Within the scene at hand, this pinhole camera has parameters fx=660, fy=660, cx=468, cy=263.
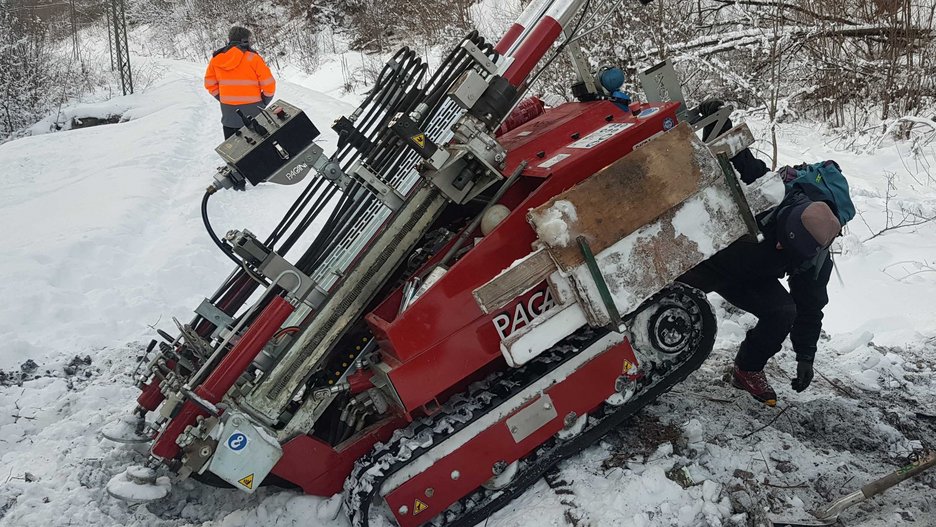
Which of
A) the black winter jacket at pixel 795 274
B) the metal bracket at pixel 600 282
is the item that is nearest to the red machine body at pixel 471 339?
the metal bracket at pixel 600 282

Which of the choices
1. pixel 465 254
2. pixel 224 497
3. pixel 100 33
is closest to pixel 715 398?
pixel 465 254

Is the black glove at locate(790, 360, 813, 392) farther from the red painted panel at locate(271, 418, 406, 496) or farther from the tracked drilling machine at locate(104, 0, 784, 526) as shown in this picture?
the red painted panel at locate(271, 418, 406, 496)

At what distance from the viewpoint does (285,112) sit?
109 inches

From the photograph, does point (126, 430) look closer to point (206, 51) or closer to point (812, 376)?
point (812, 376)

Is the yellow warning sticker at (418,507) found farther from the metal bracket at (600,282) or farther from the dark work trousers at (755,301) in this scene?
the dark work trousers at (755,301)

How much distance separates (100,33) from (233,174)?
81.1 feet

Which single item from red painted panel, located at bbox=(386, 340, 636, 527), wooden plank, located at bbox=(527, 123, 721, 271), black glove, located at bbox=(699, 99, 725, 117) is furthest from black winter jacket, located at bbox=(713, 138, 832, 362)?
red painted panel, located at bbox=(386, 340, 636, 527)

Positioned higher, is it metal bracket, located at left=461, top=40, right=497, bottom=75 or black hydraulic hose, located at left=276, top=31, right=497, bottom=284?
metal bracket, located at left=461, top=40, right=497, bottom=75

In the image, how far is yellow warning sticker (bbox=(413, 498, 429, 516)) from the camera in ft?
9.37

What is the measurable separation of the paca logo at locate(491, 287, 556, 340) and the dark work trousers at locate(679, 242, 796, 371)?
1166 mm

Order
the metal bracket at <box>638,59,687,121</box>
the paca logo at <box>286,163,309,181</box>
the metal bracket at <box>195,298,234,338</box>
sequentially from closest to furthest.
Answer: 1. the paca logo at <box>286,163,309,181</box>
2. the metal bracket at <box>195,298,234,338</box>
3. the metal bracket at <box>638,59,687,121</box>

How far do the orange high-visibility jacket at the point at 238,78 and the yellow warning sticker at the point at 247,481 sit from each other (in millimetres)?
5508

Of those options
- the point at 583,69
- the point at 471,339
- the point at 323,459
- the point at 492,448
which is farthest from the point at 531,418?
the point at 583,69

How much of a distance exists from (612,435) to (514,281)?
114 centimetres
